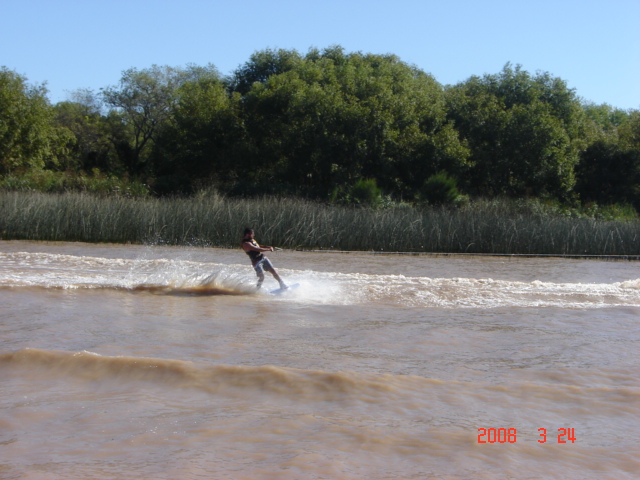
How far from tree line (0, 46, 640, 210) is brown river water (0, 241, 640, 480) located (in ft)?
56.4

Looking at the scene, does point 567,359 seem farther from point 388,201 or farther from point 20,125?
point 20,125

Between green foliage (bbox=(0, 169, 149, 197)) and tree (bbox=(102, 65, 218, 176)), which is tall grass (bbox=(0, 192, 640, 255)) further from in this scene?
tree (bbox=(102, 65, 218, 176))

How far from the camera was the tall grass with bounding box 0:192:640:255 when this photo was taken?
23.1m

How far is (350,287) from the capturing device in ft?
45.6

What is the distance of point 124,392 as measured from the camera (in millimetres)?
6957

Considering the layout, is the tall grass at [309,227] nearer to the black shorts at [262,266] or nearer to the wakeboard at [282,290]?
the wakeboard at [282,290]

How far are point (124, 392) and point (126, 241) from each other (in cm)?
1783

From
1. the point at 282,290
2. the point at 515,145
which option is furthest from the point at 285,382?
the point at 515,145

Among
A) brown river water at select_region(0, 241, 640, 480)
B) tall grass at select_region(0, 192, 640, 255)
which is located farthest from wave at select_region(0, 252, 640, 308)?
tall grass at select_region(0, 192, 640, 255)

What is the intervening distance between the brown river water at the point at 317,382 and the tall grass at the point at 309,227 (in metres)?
9.56

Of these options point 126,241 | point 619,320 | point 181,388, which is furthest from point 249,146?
point 181,388

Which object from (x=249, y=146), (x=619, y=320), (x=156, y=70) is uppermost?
(x=156, y=70)
